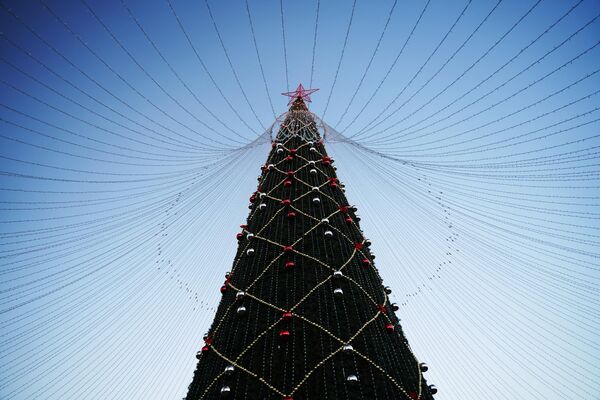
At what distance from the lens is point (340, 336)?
5.25 m

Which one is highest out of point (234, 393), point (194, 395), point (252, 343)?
point (252, 343)

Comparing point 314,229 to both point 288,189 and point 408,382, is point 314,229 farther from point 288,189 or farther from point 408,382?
point 408,382

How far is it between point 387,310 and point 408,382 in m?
1.45

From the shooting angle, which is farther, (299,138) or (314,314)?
(299,138)

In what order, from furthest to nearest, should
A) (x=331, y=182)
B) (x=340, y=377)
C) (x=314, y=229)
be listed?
1. (x=331, y=182)
2. (x=314, y=229)
3. (x=340, y=377)

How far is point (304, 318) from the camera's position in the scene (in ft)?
18.0

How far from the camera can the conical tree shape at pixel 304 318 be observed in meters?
4.82

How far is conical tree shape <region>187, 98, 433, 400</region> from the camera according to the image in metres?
4.82

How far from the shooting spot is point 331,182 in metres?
8.86

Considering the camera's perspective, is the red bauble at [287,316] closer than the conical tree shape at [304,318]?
No

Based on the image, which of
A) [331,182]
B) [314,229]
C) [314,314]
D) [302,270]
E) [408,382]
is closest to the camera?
[408,382]

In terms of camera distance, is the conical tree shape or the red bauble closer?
the conical tree shape

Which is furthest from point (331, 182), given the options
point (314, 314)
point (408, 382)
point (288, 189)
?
point (408, 382)

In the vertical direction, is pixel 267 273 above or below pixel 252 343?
above
